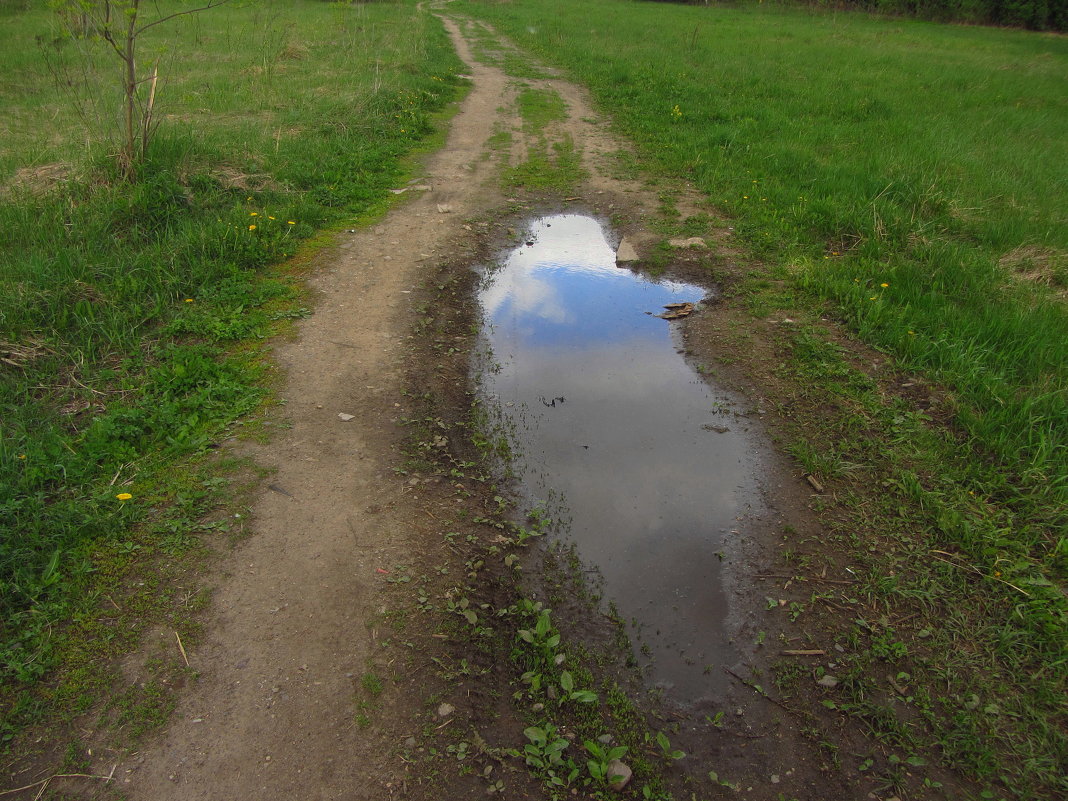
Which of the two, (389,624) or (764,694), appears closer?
(764,694)

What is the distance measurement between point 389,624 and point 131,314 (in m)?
3.60

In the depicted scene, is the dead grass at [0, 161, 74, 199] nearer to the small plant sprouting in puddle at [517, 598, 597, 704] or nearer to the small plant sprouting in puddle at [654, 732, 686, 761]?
the small plant sprouting in puddle at [517, 598, 597, 704]

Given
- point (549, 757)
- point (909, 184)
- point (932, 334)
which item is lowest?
point (549, 757)

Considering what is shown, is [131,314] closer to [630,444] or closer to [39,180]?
[39,180]

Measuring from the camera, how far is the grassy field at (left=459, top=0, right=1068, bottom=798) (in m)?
2.73

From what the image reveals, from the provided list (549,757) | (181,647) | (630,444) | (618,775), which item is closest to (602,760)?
(618,775)

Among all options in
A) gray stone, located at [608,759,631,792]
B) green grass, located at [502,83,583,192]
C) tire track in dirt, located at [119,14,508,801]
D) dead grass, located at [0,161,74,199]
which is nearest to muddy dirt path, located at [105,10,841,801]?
tire track in dirt, located at [119,14,508,801]

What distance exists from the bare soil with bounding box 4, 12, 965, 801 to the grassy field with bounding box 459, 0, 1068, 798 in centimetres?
42

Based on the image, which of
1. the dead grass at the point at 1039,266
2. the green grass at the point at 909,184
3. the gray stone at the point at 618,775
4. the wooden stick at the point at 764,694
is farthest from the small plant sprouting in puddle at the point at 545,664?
the dead grass at the point at 1039,266

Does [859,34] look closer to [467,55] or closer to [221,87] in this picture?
[467,55]

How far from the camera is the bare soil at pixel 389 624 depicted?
2348mm

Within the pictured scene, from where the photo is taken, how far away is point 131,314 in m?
4.90

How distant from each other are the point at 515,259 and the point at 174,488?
411 centimetres

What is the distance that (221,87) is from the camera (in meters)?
11.7
